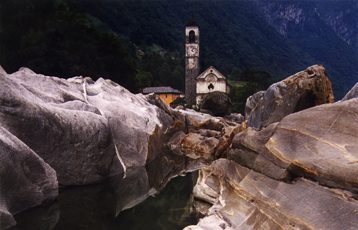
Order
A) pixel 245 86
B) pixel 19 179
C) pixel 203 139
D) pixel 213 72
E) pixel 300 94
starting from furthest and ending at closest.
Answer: pixel 213 72 → pixel 245 86 → pixel 203 139 → pixel 300 94 → pixel 19 179

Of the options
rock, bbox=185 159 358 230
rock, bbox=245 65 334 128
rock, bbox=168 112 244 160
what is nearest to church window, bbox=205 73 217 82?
rock, bbox=168 112 244 160

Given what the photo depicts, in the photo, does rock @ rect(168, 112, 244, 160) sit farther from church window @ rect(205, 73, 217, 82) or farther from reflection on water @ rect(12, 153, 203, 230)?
church window @ rect(205, 73, 217, 82)

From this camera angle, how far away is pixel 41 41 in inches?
2039

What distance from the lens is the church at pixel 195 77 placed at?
98.9 meters

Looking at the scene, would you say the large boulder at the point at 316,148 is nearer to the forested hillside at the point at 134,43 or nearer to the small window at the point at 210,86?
the forested hillside at the point at 134,43

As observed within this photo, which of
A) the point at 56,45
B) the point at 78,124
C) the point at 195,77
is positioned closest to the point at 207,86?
the point at 195,77

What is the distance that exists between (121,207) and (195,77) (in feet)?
267

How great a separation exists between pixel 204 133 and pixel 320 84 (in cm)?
1888

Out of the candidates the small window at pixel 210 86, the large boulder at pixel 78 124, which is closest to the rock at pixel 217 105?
the small window at pixel 210 86

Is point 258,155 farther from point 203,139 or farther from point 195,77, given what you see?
point 195,77

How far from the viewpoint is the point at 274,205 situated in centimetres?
1544

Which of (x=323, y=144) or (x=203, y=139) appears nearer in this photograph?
(x=323, y=144)

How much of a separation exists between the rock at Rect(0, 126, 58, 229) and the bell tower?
81.6m

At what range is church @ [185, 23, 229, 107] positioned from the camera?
98.9m
